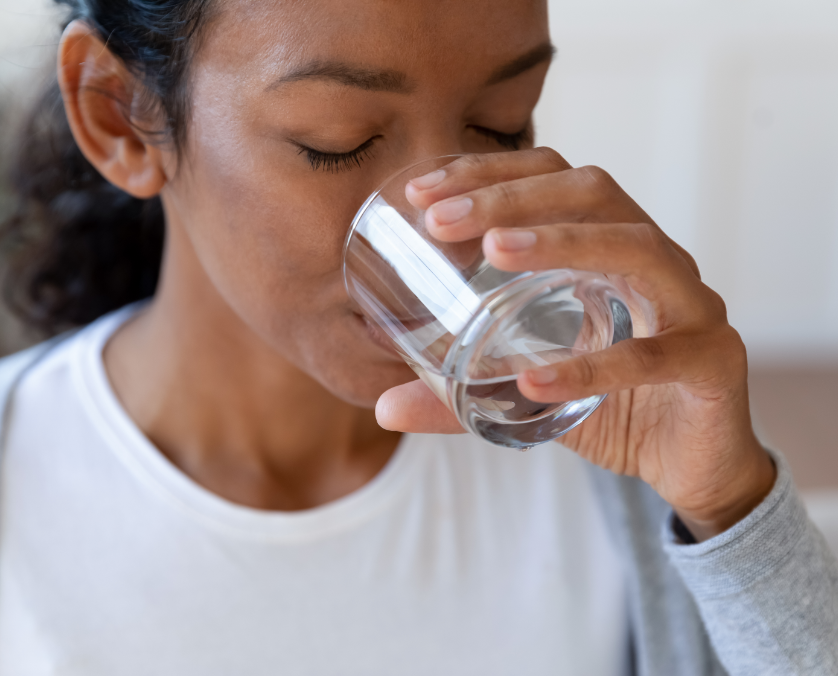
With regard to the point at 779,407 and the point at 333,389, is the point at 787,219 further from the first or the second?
the point at 333,389

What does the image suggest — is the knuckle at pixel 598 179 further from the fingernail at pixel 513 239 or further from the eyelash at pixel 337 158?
the eyelash at pixel 337 158

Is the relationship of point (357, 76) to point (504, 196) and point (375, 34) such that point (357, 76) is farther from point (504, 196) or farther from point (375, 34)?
point (504, 196)

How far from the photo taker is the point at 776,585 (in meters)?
0.88

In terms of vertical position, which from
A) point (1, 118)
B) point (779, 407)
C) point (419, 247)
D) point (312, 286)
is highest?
point (419, 247)

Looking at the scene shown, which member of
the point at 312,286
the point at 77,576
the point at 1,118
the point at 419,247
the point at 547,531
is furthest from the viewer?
the point at 1,118

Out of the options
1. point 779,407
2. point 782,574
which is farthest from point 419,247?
point 779,407

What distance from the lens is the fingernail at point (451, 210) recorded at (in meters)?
0.62

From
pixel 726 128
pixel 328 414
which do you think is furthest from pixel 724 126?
pixel 328 414

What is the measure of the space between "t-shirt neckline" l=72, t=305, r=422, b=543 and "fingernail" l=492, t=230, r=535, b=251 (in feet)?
2.07

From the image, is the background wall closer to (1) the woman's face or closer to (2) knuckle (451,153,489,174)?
(1) the woman's face

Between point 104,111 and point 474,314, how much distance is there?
0.61 meters

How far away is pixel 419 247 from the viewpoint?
66cm

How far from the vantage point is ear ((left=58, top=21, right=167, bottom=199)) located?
0.96 metres

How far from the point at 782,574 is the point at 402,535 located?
1.59 feet
